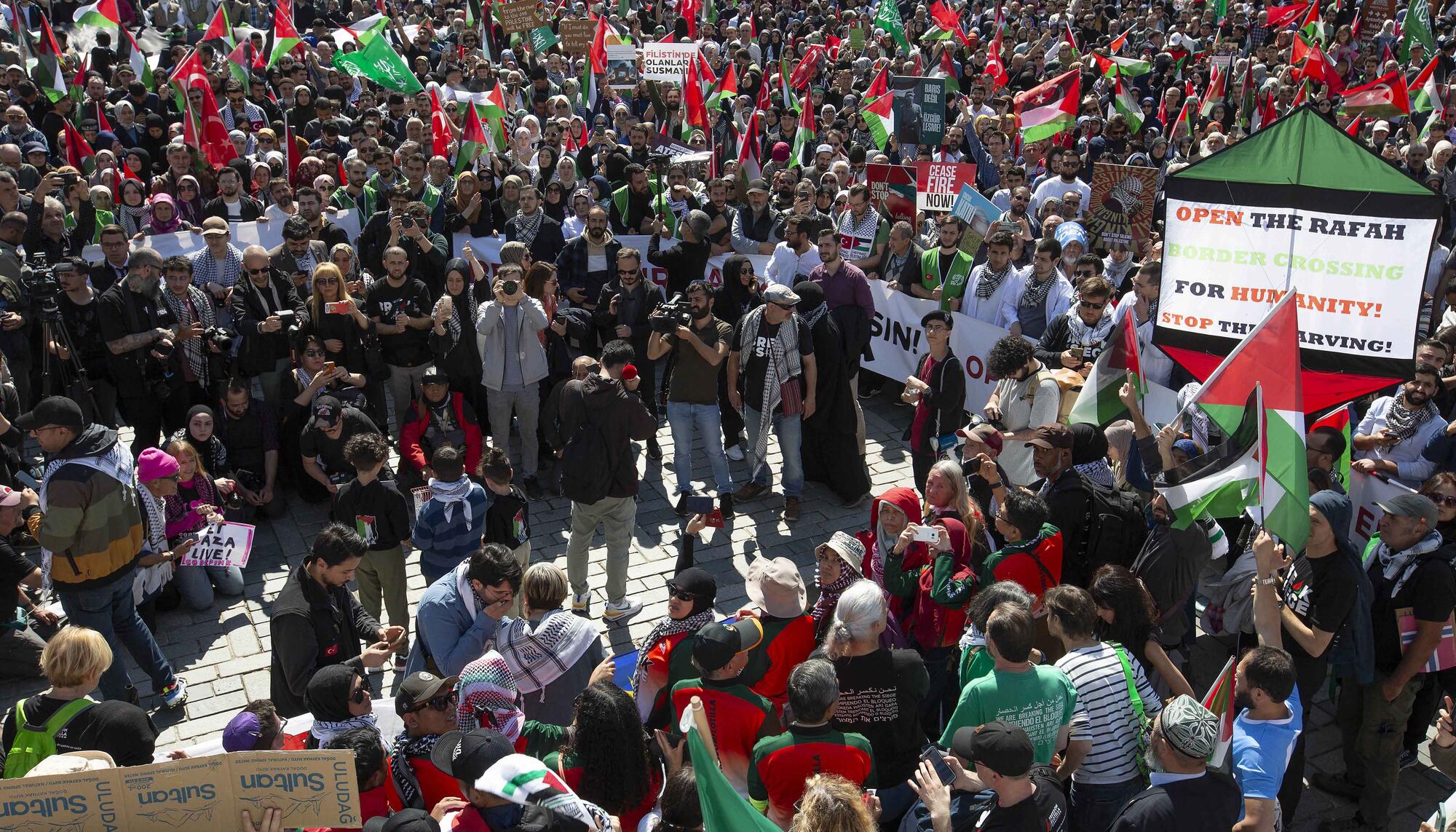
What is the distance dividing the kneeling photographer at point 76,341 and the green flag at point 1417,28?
65.9ft

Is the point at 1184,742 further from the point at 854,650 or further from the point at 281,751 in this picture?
the point at 281,751

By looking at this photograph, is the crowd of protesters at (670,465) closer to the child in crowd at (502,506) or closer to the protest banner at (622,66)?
the child in crowd at (502,506)

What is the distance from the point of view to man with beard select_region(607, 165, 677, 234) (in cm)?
1202

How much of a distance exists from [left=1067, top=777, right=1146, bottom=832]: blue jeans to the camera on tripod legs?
183 inches

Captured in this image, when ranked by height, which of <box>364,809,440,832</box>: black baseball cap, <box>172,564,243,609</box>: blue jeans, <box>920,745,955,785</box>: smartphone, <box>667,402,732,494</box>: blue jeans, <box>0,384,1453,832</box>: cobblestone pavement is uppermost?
<box>364,809,440,832</box>: black baseball cap

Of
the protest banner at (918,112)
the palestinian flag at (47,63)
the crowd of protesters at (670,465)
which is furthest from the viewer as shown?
the palestinian flag at (47,63)

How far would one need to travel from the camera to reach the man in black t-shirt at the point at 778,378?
874cm

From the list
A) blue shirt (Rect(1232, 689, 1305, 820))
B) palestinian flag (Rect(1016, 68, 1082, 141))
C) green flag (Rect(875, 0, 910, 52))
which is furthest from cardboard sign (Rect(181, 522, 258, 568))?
green flag (Rect(875, 0, 910, 52))

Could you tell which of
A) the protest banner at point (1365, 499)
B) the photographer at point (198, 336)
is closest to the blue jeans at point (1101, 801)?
the protest banner at point (1365, 499)

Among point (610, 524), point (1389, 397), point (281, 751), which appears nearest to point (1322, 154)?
point (1389, 397)

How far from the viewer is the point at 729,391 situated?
29.9 feet

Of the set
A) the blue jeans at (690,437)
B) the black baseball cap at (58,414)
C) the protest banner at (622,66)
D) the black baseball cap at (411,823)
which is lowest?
the blue jeans at (690,437)

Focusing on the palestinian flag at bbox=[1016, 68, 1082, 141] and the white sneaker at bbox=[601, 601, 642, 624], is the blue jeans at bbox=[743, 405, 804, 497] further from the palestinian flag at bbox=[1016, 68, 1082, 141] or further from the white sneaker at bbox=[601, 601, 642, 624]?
the palestinian flag at bbox=[1016, 68, 1082, 141]

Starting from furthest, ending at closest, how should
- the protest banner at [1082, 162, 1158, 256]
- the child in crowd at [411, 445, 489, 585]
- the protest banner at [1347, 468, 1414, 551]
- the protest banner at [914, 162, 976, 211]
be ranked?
the protest banner at [914, 162, 976, 211], the protest banner at [1082, 162, 1158, 256], the protest banner at [1347, 468, 1414, 551], the child in crowd at [411, 445, 489, 585]
